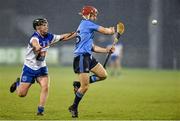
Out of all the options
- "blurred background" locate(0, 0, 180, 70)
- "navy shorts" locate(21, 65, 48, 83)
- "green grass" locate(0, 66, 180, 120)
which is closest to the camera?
"navy shorts" locate(21, 65, 48, 83)

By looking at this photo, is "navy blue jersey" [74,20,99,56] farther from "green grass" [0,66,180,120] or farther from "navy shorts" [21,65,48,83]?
"green grass" [0,66,180,120]

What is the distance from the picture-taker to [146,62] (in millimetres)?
32250

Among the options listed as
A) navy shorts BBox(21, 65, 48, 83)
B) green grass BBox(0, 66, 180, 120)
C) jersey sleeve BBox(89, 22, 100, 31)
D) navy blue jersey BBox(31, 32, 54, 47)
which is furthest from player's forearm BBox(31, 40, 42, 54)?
green grass BBox(0, 66, 180, 120)

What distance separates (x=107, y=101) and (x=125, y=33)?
13.2 meters

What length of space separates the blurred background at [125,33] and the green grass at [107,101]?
2638mm

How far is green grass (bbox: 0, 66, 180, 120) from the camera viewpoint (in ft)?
40.8

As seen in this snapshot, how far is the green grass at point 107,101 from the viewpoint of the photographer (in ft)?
40.8

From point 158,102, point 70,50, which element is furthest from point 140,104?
point 70,50

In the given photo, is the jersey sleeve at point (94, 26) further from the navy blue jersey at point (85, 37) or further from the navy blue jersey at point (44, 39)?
the navy blue jersey at point (44, 39)

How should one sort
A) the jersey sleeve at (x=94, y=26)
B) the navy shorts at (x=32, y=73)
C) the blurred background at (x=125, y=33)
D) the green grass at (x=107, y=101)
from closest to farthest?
1. the jersey sleeve at (x=94, y=26)
2. the navy shorts at (x=32, y=73)
3. the green grass at (x=107, y=101)
4. the blurred background at (x=125, y=33)

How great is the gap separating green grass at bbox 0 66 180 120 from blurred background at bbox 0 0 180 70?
2.64m

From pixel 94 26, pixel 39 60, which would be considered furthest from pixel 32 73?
pixel 94 26

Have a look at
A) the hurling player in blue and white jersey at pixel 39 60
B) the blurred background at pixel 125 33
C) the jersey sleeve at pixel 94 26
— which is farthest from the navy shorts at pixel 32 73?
the blurred background at pixel 125 33

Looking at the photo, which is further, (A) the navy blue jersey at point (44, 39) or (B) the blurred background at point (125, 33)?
(B) the blurred background at point (125, 33)
